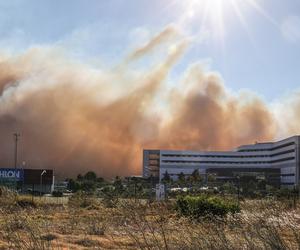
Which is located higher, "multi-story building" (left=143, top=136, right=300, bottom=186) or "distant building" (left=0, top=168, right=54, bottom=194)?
"multi-story building" (left=143, top=136, right=300, bottom=186)

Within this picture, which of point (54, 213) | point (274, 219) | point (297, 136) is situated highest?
point (297, 136)

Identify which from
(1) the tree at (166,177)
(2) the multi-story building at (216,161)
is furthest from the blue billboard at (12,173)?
(2) the multi-story building at (216,161)

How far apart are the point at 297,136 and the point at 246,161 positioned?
29.9 meters

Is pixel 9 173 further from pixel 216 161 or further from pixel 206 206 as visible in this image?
pixel 216 161

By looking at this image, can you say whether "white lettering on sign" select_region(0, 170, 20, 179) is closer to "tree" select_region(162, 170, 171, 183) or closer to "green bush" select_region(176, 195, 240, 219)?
"tree" select_region(162, 170, 171, 183)

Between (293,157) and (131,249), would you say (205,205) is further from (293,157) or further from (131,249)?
(293,157)

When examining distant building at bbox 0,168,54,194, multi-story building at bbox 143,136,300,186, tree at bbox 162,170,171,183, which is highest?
multi-story building at bbox 143,136,300,186

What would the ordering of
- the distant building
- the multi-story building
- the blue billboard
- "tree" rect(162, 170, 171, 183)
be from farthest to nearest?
the multi-story building, "tree" rect(162, 170, 171, 183), the blue billboard, the distant building

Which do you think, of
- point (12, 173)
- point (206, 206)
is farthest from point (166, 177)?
point (206, 206)

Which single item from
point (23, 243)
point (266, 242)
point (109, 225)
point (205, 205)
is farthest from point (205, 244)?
point (205, 205)

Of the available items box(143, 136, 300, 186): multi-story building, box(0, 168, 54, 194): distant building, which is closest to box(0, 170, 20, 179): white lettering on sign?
box(0, 168, 54, 194): distant building

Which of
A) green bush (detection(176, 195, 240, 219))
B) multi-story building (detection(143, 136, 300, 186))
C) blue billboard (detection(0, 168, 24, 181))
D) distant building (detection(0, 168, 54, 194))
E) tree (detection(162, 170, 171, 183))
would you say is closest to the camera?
green bush (detection(176, 195, 240, 219))

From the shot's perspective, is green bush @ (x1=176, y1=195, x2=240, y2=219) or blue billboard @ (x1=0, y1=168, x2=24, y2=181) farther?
blue billboard @ (x1=0, y1=168, x2=24, y2=181)

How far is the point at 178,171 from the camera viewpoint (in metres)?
173
